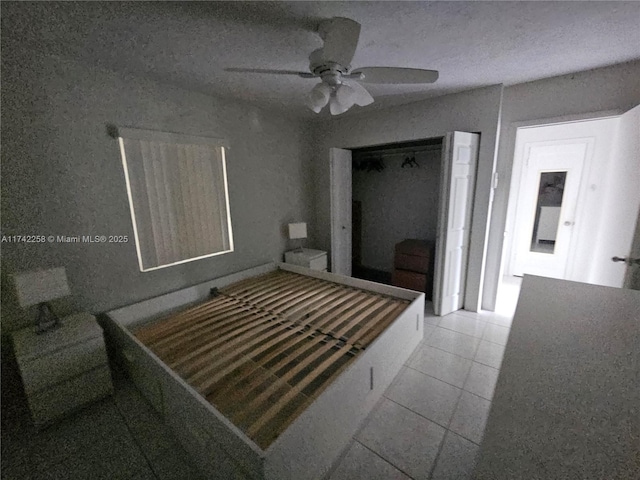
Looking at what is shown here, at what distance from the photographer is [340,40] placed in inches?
50.4

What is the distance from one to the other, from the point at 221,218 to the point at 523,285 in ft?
8.75

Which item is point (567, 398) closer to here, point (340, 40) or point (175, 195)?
point (340, 40)

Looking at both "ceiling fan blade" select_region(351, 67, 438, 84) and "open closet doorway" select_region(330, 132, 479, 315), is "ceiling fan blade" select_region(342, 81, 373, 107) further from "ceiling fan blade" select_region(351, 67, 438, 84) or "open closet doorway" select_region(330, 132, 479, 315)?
"open closet doorway" select_region(330, 132, 479, 315)

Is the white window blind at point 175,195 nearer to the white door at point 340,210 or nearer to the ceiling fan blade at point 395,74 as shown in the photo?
the white door at point 340,210

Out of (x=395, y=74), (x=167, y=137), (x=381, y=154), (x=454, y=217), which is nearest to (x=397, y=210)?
(x=381, y=154)

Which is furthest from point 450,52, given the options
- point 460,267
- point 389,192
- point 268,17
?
point 389,192

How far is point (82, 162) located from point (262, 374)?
6.71 ft

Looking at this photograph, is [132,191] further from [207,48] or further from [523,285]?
[523,285]

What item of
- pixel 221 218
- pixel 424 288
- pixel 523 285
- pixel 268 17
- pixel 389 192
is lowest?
pixel 424 288

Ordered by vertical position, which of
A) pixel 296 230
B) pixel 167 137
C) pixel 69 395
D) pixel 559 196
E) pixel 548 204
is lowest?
pixel 69 395

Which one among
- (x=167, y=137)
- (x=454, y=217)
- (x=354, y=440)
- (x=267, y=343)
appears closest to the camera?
(x=354, y=440)

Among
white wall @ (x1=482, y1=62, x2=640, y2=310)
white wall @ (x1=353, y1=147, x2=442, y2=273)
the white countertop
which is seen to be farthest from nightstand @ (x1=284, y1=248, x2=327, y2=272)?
the white countertop

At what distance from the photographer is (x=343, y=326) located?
6.79ft

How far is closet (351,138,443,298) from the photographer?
3385 mm
